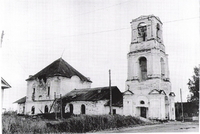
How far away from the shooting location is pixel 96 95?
69.8ft

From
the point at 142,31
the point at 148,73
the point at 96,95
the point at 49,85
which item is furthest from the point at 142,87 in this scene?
the point at 49,85

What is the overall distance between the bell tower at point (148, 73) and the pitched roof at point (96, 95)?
178cm

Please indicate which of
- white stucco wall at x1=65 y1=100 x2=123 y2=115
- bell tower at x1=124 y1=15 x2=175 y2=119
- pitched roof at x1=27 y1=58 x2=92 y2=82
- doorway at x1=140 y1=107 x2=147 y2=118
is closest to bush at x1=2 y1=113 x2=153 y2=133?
bell tower at x1=124 y1=15 x2=175 y2=119

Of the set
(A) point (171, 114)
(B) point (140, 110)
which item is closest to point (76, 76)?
(B) point (140, 110)

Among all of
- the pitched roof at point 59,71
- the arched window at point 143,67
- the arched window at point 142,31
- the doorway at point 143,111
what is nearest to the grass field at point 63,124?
Answer: the doorway at point 143,111

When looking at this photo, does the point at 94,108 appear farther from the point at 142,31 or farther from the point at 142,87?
the point at 142,31

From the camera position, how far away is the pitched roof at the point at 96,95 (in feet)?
66.1

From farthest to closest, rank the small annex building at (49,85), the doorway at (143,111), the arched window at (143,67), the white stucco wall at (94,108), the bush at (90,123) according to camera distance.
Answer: the small annex building at (49,85), the white stucco wall at (94,108), the arched window at (143,67), the doorway at (143,111), the bush at (90,123)

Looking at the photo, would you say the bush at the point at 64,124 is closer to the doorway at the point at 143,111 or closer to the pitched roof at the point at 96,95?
the doorway at the point at 143,111

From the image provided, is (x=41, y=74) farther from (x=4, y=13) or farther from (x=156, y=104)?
(x=4, y=13)

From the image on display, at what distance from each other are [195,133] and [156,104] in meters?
9.31

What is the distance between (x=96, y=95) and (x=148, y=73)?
5423 millimetres

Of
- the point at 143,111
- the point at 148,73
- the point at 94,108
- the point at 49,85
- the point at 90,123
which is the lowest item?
the point at 90,123

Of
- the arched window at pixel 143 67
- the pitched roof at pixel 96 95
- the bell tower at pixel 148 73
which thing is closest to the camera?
the bell tower at pixel 148 73
